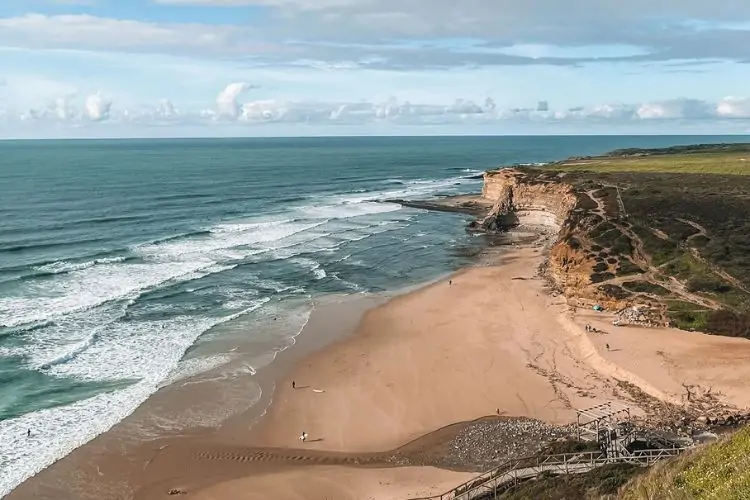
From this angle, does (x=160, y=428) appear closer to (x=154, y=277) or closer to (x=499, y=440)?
(x=499, y=440)

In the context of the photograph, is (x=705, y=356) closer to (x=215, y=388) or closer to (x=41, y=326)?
(x=215, y=388)

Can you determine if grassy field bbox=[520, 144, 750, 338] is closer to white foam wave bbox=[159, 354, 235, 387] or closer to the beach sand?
the beach sand

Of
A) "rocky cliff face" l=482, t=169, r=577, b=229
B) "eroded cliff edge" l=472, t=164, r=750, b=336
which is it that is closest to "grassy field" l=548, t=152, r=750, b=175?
"eroded cliff edge" l=472, t=164, r=750, b=336

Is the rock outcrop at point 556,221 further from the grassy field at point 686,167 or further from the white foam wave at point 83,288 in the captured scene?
the white foam wave at point 83,288

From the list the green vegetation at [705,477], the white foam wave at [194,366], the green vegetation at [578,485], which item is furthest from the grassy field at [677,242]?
the white foam wave at [194,366]

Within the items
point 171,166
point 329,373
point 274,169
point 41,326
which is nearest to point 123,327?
point 41,326

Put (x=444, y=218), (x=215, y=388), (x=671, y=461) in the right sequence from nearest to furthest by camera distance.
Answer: (x=671, y=461)
(x=215, y=388)
(x=444, y=218)

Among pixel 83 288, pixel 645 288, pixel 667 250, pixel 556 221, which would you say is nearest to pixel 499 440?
pixel 645 288
